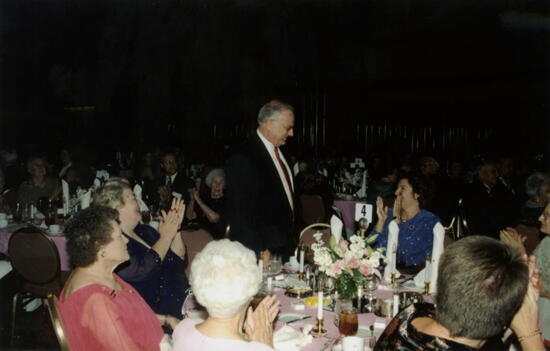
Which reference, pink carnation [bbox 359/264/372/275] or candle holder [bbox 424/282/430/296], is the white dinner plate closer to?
pink carnation [bbox 359/264/372/275]

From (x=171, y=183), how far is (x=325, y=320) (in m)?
4.24

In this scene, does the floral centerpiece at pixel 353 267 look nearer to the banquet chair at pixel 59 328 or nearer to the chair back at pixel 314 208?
the banquet chair at pixel 59 328

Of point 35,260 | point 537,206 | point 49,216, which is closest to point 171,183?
point 49,216

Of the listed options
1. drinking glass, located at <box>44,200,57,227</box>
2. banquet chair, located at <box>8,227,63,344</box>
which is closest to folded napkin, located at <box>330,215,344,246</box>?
banquet chair, located at <box>8,227,63,344</box>

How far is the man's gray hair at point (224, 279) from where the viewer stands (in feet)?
5.16

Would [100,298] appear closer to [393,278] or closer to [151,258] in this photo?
[151,258]

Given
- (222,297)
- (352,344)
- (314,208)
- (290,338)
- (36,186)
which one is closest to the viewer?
(222,297)

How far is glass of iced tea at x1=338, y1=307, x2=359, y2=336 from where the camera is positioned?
206 cm

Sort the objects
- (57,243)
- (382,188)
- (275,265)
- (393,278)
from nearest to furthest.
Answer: (393,278)
(275,265)
(57,243)
(382,188)

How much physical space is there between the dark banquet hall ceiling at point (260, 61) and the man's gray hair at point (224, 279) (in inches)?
407

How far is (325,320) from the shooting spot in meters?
2.34

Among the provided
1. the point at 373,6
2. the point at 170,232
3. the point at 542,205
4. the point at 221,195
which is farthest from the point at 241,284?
the point at 373,6

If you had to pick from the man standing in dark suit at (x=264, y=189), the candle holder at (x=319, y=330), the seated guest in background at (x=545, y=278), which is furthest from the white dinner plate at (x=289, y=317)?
the seated guest in background at (x=545, y=278)

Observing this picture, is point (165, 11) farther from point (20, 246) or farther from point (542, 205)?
point (542, 205)
